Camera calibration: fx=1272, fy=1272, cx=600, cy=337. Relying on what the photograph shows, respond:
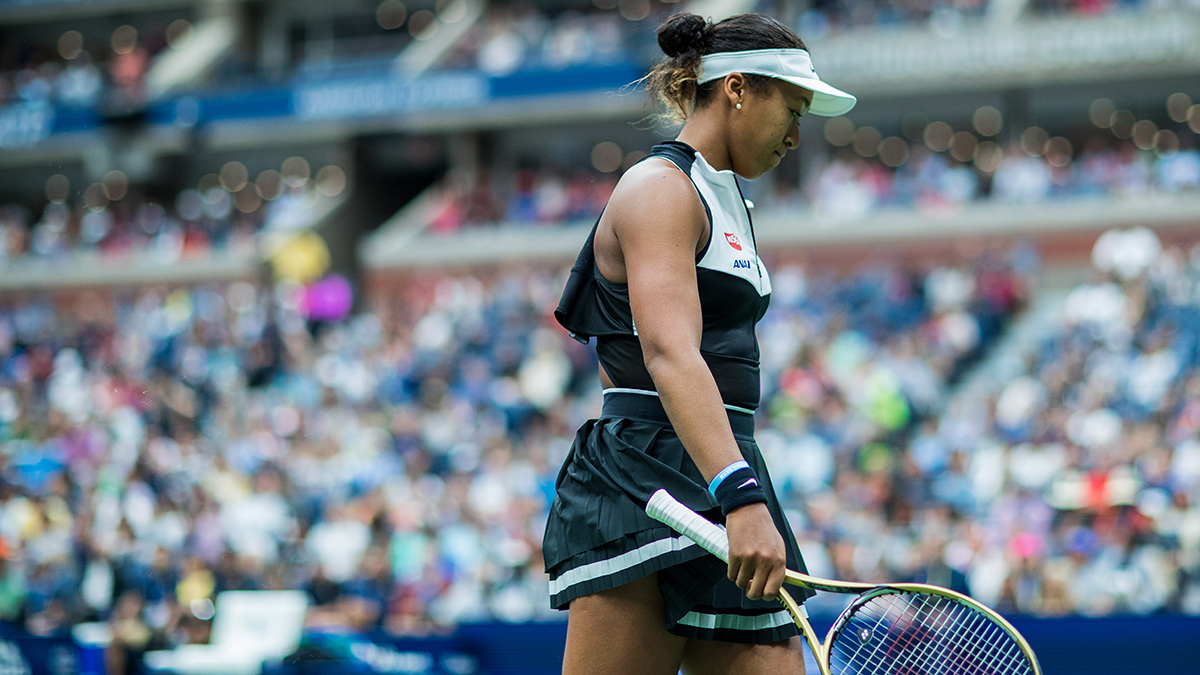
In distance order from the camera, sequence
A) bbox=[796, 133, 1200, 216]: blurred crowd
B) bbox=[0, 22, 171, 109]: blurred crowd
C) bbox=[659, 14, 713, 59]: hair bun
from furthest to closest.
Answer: bbox=[0, 22, 171, 109]: blurred crowd, bbox=[796, 133, 1200, 216]: blurred crowd, bbox=[659, 14, 713, 59]: hair bun

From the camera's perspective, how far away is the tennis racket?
2.42 m

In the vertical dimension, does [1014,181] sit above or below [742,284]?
above

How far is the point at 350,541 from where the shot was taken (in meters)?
10.7

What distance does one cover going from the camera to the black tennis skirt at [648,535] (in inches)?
98.0

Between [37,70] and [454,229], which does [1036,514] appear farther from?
[37,70]

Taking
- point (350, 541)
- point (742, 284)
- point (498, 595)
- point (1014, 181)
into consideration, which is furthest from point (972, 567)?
point (1014, 181)

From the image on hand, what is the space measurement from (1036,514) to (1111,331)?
3.12m

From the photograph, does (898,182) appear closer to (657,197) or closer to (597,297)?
(597,297)

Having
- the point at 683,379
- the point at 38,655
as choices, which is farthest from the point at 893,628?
the point at 38,655

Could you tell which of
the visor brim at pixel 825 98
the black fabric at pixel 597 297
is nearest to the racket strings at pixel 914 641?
the black fabric at pixel 597 297

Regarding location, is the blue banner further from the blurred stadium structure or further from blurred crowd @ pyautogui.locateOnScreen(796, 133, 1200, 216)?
blurred crowd @ pyautogui.locateOnScreen(796, 133, 1200, 216)

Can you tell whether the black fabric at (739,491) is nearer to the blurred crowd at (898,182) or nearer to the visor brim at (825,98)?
the visor brim at (825,98)

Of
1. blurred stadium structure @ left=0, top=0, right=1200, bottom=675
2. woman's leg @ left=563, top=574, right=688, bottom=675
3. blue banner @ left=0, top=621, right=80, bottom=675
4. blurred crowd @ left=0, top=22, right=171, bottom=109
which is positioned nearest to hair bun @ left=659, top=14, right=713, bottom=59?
blurred stadium structure @ left=0, top=0, right=1200, bottom=675

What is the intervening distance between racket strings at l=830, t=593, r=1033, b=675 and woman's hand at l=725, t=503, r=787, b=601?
1.21 ft
